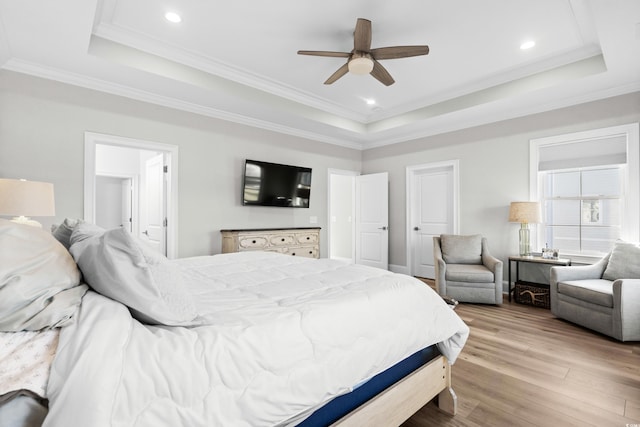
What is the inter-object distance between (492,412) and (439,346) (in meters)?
0.49

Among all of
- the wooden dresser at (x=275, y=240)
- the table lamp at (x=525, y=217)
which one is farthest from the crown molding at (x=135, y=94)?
the table lamp at (x=525, y=217)

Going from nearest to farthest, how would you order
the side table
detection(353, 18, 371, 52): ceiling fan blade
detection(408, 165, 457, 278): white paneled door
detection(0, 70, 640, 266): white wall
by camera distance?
detection(353, 18, 371, 52): ceiling fan blade
detection(0, 70, 640, 266): white wall
the side table
detection(408, 165, 457, 278): white paneled door

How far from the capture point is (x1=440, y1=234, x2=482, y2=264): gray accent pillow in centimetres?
434

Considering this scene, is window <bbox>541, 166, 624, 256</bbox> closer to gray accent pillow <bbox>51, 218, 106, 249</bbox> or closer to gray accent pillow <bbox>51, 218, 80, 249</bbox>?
gray accent pillow <bbox>51, 218, 106, 249</bbox>

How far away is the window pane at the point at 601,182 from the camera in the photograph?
3.67 meters

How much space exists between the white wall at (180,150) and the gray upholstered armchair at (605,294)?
11.4ft

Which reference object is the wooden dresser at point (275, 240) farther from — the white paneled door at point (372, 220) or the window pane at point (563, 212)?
the window pane at point (563, 212)

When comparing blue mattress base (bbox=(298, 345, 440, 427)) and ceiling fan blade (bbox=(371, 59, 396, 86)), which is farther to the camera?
ceiling fan blade (bbox=(371, 59, 396, 86))

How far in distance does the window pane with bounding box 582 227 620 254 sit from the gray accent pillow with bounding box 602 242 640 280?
56cm

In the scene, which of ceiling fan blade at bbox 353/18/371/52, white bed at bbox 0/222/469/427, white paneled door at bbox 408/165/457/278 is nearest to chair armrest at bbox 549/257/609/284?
white paneled door at bbox 408/165/457/278

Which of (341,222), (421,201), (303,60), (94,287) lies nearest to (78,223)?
(94,287)

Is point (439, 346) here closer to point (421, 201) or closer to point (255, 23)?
point (255, 23)

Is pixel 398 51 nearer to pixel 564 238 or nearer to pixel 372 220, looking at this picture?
pixel 564 238

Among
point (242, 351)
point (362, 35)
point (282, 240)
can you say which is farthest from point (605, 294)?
point (282, 240)
